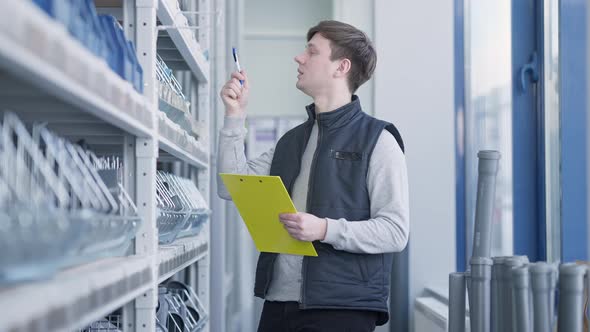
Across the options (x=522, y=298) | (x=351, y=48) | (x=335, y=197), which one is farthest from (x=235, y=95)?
(x=522, y=298)

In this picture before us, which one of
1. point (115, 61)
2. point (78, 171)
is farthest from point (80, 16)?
point (78, 171)

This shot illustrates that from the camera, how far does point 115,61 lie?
158 cm

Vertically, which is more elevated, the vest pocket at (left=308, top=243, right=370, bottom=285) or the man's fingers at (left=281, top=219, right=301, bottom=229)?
the man's fingers at (left=281, top=219, right=301, bottom=229)

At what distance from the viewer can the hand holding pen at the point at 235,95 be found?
2525mm

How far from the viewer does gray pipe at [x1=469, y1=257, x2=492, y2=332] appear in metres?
2.16

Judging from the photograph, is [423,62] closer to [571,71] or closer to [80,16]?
[571,71]

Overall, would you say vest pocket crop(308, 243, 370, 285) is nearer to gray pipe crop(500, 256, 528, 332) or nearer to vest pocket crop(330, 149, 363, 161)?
vest pocket crop(330, 149, 363, 161)

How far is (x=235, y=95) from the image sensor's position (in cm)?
253

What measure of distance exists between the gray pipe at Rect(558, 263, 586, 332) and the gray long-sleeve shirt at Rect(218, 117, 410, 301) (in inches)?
19.9

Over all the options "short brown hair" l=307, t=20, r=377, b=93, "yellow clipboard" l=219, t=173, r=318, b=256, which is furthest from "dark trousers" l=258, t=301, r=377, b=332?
"short brown hair" l=307, t=20, r=377, b=93

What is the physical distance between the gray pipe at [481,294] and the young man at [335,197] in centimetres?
23

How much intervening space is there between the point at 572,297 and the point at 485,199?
518 millimetres

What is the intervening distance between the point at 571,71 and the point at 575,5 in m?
0.23

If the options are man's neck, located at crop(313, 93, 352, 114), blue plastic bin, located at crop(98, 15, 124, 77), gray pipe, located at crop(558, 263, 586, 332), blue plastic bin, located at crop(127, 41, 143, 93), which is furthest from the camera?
man's neck, located at crop(313, 93, 352, 114)
